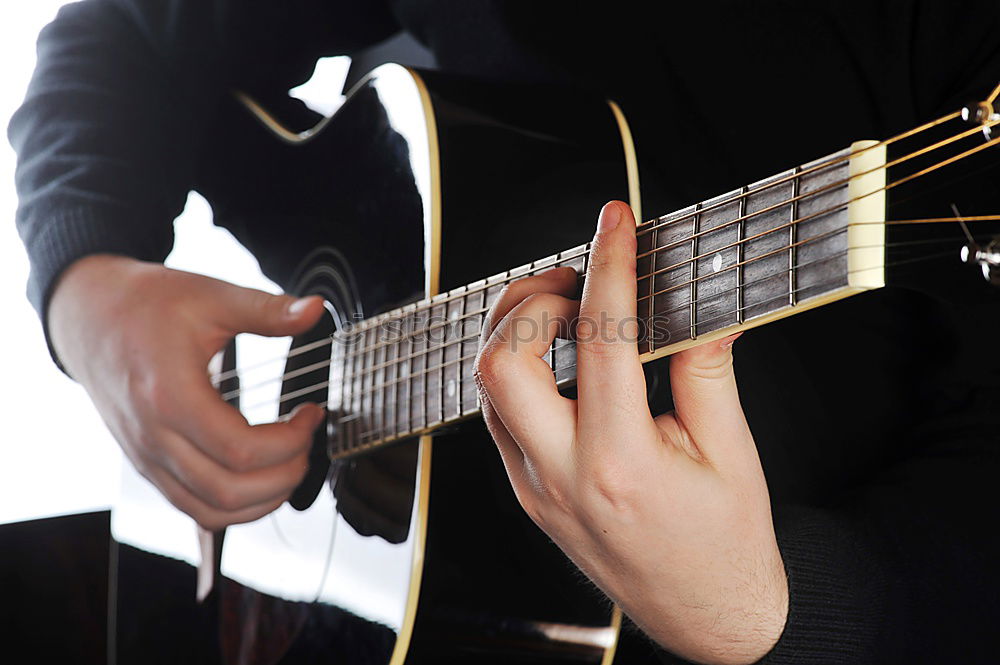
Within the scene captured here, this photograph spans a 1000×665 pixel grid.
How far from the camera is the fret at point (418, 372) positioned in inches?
24.8

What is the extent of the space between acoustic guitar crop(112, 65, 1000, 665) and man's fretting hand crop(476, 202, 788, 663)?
26mm

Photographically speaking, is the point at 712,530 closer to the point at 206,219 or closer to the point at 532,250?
the point at 532,250

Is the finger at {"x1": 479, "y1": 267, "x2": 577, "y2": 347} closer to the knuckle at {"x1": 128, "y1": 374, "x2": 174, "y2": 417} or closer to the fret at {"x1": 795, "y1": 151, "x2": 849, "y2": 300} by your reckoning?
the fret at {"x1": 795, "y1": 151, "x2": 849, "y2": 300}

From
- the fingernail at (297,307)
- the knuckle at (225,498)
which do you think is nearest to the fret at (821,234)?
the fingernail at (297,307)

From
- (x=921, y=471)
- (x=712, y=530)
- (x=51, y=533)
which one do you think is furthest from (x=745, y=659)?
(x=51, y=533)

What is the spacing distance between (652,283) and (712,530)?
15cm

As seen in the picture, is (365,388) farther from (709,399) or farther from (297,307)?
(709,399)

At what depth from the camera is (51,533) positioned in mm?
1050

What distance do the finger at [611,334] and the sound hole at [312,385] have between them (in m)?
0.39

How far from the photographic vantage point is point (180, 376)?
2.79 ft

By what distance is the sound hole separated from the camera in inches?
30.7

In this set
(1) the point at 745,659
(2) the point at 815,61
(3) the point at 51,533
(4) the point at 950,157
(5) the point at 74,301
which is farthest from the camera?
(3) the point at 51,533

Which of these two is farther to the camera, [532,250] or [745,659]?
[532,250]

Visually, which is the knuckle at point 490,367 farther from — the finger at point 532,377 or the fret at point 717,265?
the fret at point 717,265
